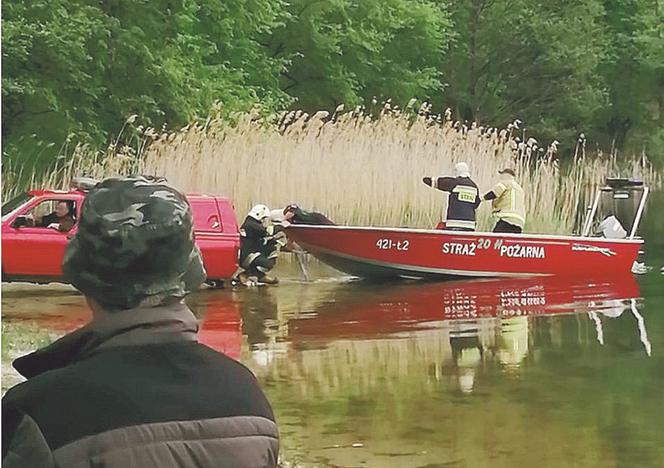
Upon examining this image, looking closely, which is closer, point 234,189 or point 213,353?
point 213,353

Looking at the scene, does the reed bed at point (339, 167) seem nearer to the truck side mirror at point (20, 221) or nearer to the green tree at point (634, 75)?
the truck side mirror at point (20, 221)

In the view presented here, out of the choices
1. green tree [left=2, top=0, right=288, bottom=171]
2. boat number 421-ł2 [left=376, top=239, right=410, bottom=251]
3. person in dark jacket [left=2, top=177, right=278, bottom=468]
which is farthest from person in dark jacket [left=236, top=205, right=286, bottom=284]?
person in dark jacket [left=2, top=177, right=278, bottom=468]

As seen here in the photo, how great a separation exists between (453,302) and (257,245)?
2836mm

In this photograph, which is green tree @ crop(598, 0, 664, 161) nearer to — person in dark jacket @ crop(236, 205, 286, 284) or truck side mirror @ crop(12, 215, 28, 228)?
person in dark jacket @ crop(236, 205, 286, 284)

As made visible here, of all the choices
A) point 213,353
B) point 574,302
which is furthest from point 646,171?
point 213,353

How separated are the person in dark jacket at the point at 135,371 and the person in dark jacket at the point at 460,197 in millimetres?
14683

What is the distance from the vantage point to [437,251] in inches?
668

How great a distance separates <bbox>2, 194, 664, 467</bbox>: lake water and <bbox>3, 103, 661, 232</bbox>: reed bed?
2733 mm

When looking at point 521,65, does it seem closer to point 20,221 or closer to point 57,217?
point 57,217

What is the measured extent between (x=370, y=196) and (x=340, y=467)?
13.2m

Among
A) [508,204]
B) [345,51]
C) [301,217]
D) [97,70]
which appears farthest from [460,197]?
[345,51]

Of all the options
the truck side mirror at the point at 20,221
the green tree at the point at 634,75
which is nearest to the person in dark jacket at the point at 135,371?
the truck side mirror at the point at 20,221

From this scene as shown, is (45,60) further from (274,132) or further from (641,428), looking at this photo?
(641,428)

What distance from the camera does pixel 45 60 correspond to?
23406 millimetres
